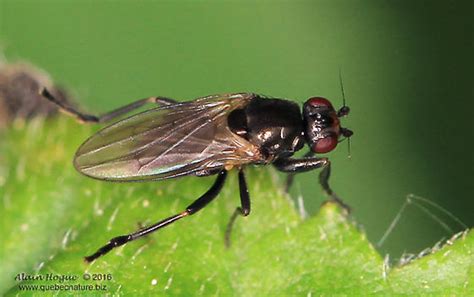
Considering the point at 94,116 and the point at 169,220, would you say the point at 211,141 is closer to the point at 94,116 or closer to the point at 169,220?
the point at 169,220

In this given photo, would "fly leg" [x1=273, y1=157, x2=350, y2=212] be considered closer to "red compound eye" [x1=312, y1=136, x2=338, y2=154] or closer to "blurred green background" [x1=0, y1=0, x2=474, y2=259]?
"red compound eye" [x1=312, y1=136, x2=338, y2=154]

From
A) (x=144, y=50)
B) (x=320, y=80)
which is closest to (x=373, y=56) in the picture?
(x=320, y=80)

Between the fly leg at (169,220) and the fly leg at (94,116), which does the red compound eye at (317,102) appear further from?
the fly leg at (94,116)

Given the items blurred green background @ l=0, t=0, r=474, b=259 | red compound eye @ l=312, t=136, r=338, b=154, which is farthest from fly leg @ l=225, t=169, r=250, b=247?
blurred green background @ l=0, t=0, r=474, b=259

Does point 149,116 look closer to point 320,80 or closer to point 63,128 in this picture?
point 63,128

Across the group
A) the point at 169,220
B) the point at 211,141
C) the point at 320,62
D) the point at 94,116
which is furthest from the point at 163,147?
the point at 320,62
